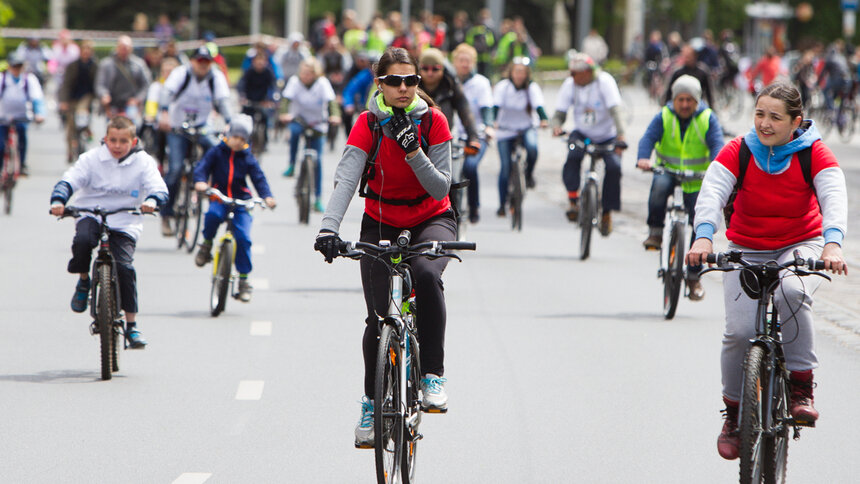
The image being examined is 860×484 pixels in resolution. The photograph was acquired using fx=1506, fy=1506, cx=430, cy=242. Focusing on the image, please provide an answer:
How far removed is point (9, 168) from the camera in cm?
1738

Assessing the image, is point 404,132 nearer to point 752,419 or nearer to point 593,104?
point 752,419

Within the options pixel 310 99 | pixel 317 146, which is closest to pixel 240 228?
pixel 317 146

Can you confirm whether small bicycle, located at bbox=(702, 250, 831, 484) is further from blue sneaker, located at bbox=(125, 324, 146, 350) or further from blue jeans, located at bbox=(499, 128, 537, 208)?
blue jeans, located at bbox=(499, 128, 537, 208)

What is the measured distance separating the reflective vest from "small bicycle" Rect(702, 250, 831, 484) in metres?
5.41

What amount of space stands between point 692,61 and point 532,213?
2956 mm

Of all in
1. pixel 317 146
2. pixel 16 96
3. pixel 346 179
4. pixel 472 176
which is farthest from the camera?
pixel 16 96

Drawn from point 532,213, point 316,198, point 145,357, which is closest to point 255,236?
point 316,198

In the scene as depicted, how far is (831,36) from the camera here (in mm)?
83562

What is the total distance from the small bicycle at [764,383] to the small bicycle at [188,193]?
8.83 metres

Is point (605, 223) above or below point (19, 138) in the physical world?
below

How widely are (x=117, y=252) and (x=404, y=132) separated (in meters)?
3.20

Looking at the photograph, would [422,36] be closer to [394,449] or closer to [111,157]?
[111,157]

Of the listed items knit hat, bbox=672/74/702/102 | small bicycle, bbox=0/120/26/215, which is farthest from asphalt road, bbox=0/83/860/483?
small bicycle, bbox=0/120/26/215

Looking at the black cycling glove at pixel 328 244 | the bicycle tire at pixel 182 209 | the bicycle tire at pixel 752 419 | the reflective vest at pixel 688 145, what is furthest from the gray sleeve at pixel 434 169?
the bicycle tire at pixel 182 209
